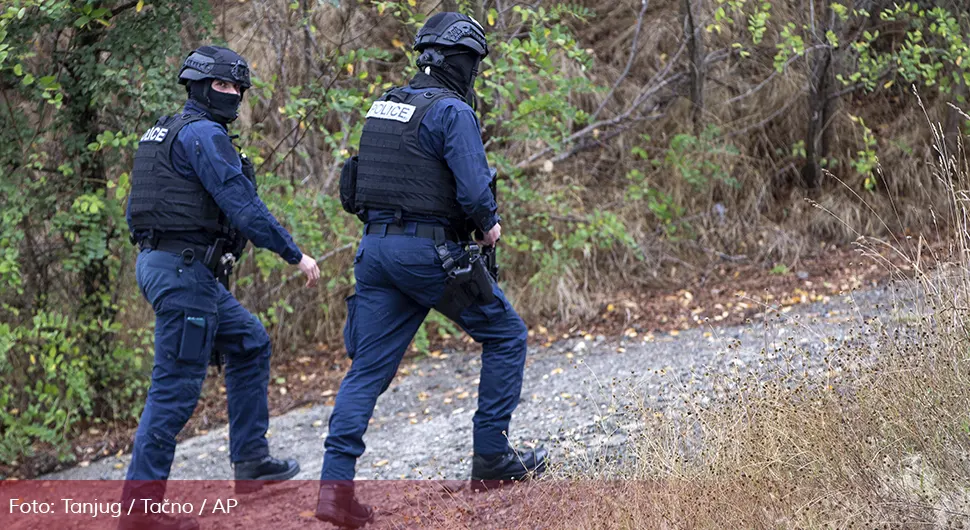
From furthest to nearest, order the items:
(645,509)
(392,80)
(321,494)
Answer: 1. (392,80)
2. (321,494)
3. (645,509)

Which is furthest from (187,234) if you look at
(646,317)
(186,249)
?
(646,317)

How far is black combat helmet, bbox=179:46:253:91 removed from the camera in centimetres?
436

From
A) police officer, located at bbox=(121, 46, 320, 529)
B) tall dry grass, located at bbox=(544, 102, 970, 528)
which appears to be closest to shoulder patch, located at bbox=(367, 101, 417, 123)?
police officer, located at bbox=(121, 46, 320, 529)

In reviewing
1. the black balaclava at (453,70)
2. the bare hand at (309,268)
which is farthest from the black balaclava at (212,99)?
the black balaclava at (453,70)

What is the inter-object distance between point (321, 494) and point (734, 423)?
67.4 inches

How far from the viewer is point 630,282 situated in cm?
841

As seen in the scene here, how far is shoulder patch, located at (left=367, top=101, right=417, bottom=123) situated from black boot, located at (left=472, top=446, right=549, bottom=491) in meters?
1.58

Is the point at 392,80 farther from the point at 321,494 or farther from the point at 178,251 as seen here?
the point at 321,494

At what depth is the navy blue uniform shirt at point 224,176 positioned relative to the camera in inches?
166

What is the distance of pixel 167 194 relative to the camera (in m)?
4.32

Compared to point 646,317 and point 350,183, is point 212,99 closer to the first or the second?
point 350,183


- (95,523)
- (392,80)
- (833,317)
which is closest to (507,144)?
(392,80)

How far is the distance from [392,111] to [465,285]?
2.70 ft

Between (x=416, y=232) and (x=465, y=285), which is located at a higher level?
(x=416, y=232)
